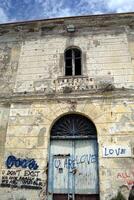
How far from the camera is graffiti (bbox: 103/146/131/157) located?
8438 millimetres

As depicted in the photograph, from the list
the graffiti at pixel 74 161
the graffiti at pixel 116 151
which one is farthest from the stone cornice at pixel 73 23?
the graffiti at pixel 74 161

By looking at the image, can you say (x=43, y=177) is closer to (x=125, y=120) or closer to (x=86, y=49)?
(x=125, y=120)

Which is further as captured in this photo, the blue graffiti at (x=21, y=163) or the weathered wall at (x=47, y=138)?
the blue graffiti at (x=21, y=163)

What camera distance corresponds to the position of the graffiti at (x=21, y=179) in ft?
27.5

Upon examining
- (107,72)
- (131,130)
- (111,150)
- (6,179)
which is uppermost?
(107,72)

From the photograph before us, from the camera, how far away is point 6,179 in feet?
28.0

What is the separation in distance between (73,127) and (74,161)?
122 centimetres

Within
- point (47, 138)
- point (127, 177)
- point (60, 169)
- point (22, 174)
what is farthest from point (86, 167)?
point (22, 174)

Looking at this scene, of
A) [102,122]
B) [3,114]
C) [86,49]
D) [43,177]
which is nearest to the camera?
[43,177]

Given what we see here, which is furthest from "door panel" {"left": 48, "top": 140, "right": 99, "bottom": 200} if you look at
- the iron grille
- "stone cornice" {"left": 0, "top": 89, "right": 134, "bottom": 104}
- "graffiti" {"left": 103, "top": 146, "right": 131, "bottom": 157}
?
"stone cornice" {"left": 0, "top": 89, "right": 134, "bottom": 104}

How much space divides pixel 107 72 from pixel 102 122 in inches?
79.7

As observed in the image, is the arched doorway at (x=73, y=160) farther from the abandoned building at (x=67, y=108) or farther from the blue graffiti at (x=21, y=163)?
the blue graffiti at (x=21, y=163)

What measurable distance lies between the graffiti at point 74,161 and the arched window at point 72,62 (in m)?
3.21

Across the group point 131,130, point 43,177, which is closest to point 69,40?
point 131,130
